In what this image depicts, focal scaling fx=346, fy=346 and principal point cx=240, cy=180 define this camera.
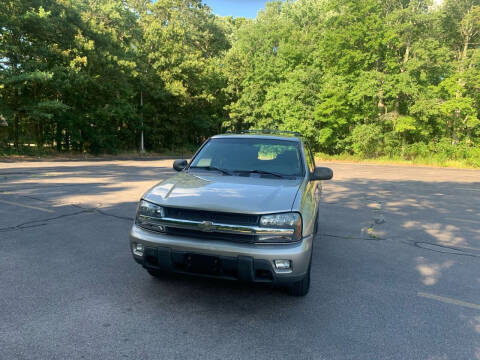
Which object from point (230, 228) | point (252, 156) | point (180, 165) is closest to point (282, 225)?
point (230, 228)

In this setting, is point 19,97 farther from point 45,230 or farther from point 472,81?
point 472,81

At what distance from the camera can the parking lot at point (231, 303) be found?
281cm

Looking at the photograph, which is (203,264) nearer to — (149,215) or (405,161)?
(149,215)

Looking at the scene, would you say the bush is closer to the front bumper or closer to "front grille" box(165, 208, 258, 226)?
the front bumper

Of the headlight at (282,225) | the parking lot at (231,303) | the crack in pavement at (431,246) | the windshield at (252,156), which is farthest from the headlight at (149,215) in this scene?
the crack in pavement at (431,246)

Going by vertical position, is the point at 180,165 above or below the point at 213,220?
above

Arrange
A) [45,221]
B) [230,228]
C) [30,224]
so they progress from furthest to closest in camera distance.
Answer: [45,221] → [30,224] → [230,228]

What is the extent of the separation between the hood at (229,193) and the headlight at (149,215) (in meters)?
0.07

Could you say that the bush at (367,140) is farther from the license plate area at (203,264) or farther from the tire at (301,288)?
the license plate area at (203,264)

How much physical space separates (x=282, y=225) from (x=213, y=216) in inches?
25.9

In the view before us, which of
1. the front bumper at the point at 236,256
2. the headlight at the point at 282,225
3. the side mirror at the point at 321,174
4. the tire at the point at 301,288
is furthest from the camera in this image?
the side mirror at the point at 321,174

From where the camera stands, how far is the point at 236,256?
312 cm

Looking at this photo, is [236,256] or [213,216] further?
[213,216]

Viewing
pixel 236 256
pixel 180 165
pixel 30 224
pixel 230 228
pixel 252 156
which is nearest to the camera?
pixel 236 256
